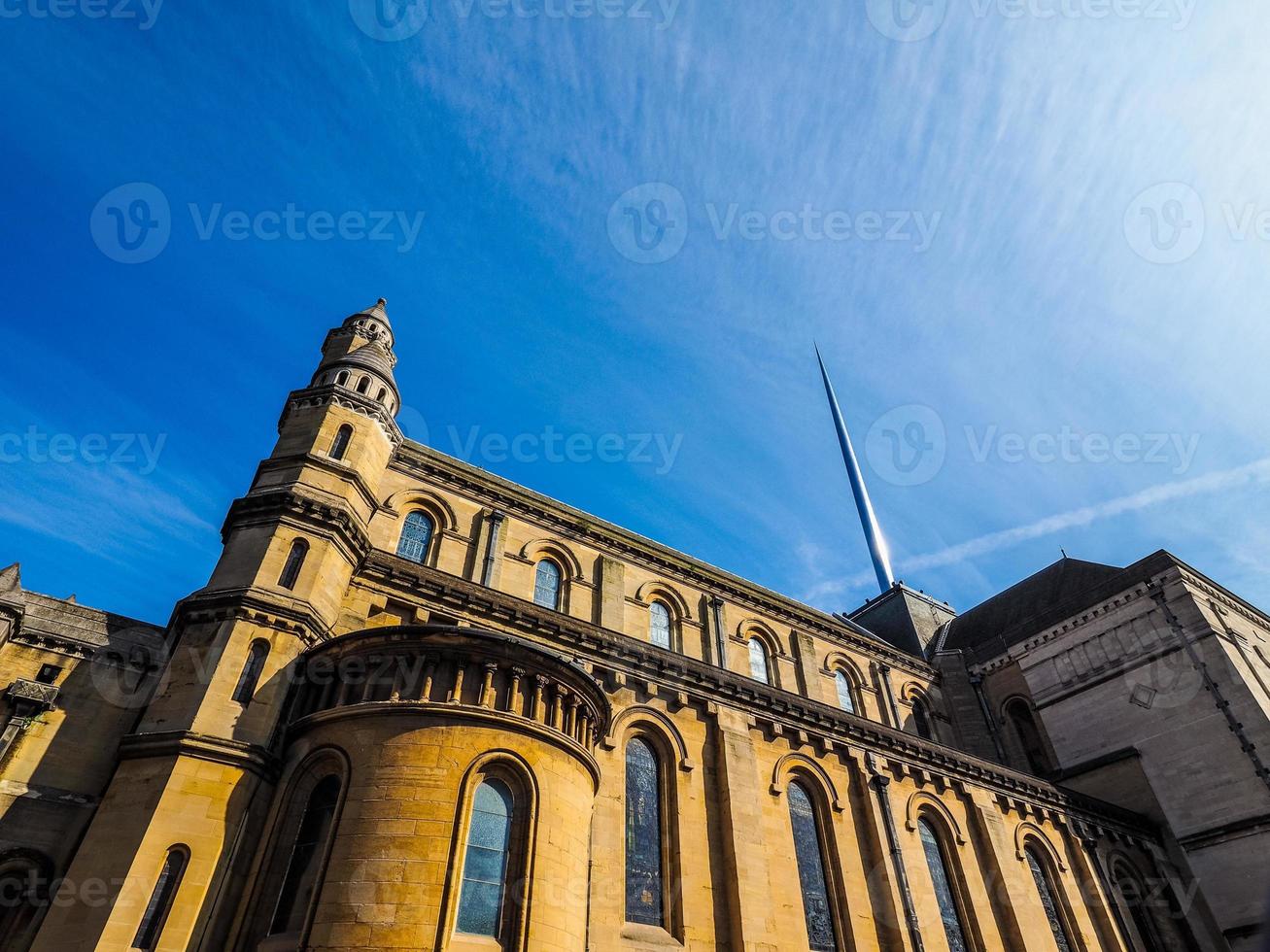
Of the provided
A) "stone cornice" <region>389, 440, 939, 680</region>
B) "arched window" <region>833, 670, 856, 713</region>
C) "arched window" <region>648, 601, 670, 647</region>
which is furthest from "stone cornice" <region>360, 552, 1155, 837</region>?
"stone cornice" <region>389, 440, 939, 680</region>

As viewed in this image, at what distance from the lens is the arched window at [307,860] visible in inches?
456

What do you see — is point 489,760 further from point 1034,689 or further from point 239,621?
point 1034,689

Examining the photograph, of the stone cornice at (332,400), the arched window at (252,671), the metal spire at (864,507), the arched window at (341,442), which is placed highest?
the metal spire at (864,507)

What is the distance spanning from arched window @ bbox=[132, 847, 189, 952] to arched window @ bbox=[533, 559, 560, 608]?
39.2ft

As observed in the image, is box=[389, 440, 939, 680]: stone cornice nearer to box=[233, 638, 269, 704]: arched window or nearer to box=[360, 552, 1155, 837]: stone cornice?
box=[360, 552, 1155, 837]: stone cornice

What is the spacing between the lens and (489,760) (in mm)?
13242

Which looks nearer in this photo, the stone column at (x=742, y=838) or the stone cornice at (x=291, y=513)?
the stone column at (x=742, y=838)

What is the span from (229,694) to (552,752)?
6.03 meters

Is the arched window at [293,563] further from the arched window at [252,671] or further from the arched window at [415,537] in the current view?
the arched window at [415,537]

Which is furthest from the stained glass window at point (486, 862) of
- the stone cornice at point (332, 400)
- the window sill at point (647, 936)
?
the stone cornice at point (332, 400)

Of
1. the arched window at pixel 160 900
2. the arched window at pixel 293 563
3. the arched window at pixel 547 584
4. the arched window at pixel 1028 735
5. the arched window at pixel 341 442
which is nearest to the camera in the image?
the arched window at pixel 160 900

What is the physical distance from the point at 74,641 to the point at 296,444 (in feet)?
20.7

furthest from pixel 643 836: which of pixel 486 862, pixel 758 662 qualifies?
pixel 758 662

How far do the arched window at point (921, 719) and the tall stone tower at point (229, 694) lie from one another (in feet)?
77.3
